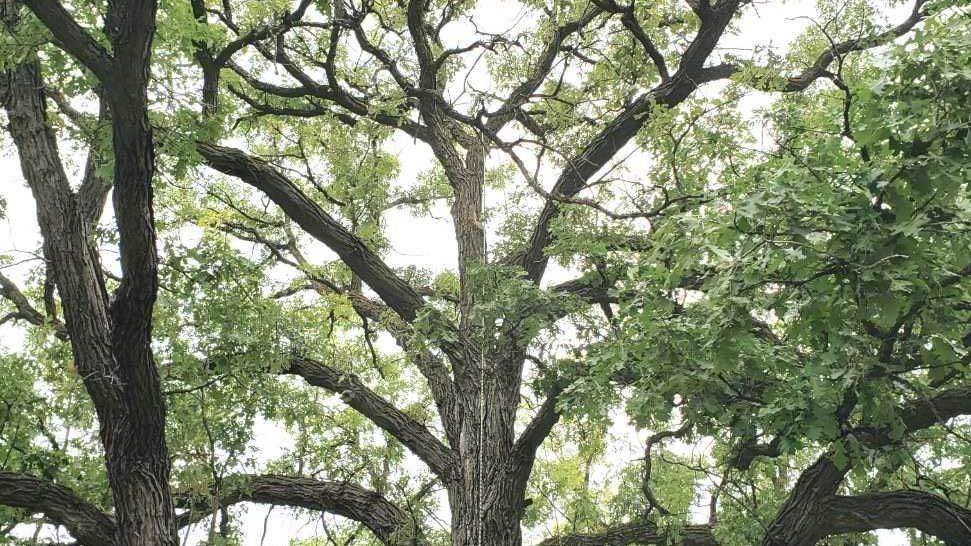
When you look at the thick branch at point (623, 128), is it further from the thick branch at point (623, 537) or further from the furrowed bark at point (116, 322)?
the furrowed bark at point (116, 322)

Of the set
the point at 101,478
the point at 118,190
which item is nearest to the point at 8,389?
the point at 101,478

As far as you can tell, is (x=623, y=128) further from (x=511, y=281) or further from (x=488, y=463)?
(x=488, y=463)

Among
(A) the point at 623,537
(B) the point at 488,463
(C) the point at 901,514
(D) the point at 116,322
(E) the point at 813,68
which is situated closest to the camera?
(D) the point at 116,322

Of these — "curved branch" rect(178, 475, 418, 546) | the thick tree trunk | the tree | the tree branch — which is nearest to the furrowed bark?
the tree

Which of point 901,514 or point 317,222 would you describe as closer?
point 901,514

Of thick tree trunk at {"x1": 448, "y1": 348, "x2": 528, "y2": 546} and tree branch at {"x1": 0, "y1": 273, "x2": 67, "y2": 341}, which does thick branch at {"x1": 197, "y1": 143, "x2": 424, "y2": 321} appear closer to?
thick tree trunk at {"x1": 448, "y1": 348, "x2": 528, "y2": 546}

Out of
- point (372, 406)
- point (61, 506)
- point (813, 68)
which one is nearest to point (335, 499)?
point (372, 406)

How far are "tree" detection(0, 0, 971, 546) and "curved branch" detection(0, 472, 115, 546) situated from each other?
19 mm

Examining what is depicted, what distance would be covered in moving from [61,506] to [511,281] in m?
3.62

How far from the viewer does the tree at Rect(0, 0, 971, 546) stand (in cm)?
359

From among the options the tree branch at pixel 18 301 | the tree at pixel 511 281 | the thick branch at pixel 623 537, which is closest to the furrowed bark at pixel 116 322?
the tree at pixel 511 281

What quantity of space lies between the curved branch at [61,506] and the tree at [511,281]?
0.02 meters

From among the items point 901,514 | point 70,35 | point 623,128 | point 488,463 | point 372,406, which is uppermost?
point 623,128

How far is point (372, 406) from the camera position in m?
7.09
